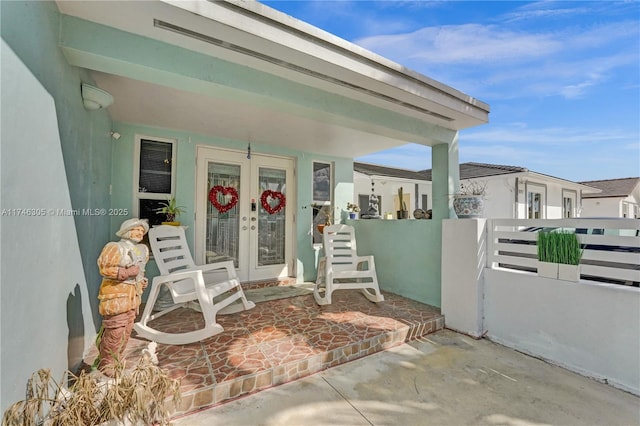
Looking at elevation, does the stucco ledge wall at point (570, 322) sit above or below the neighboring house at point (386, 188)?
below

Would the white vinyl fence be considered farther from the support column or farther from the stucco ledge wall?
the support column

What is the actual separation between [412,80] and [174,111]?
291cm

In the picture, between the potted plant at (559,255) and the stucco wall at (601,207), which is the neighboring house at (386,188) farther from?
the stucco wall at (601,207)

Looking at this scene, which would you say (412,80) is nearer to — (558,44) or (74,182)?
(74,182)

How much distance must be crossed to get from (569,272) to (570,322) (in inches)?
Answer: 18.6

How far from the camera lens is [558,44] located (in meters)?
4.41

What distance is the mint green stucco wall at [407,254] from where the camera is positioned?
12.3 ft

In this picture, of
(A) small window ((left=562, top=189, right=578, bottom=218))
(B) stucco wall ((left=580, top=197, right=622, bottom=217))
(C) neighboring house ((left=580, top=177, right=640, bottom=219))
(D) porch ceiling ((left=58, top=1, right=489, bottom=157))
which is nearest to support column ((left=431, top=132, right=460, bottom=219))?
(D) porch ceiling ((left=58, top=1, right=489, bottom=157))

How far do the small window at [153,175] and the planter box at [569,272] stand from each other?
499 centimetres

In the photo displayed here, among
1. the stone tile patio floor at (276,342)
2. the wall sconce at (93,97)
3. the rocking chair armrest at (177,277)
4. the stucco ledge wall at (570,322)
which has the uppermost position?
the wall sconce at (93,97)

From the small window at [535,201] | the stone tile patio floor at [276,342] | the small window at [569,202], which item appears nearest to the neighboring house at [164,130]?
the stone tile patio floor at [276,342]

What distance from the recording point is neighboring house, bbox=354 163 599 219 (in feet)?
26.8

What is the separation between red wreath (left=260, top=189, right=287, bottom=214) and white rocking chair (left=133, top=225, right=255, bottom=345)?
58.7 inches

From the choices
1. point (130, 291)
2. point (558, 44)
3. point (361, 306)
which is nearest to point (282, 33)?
point (130, 291)
